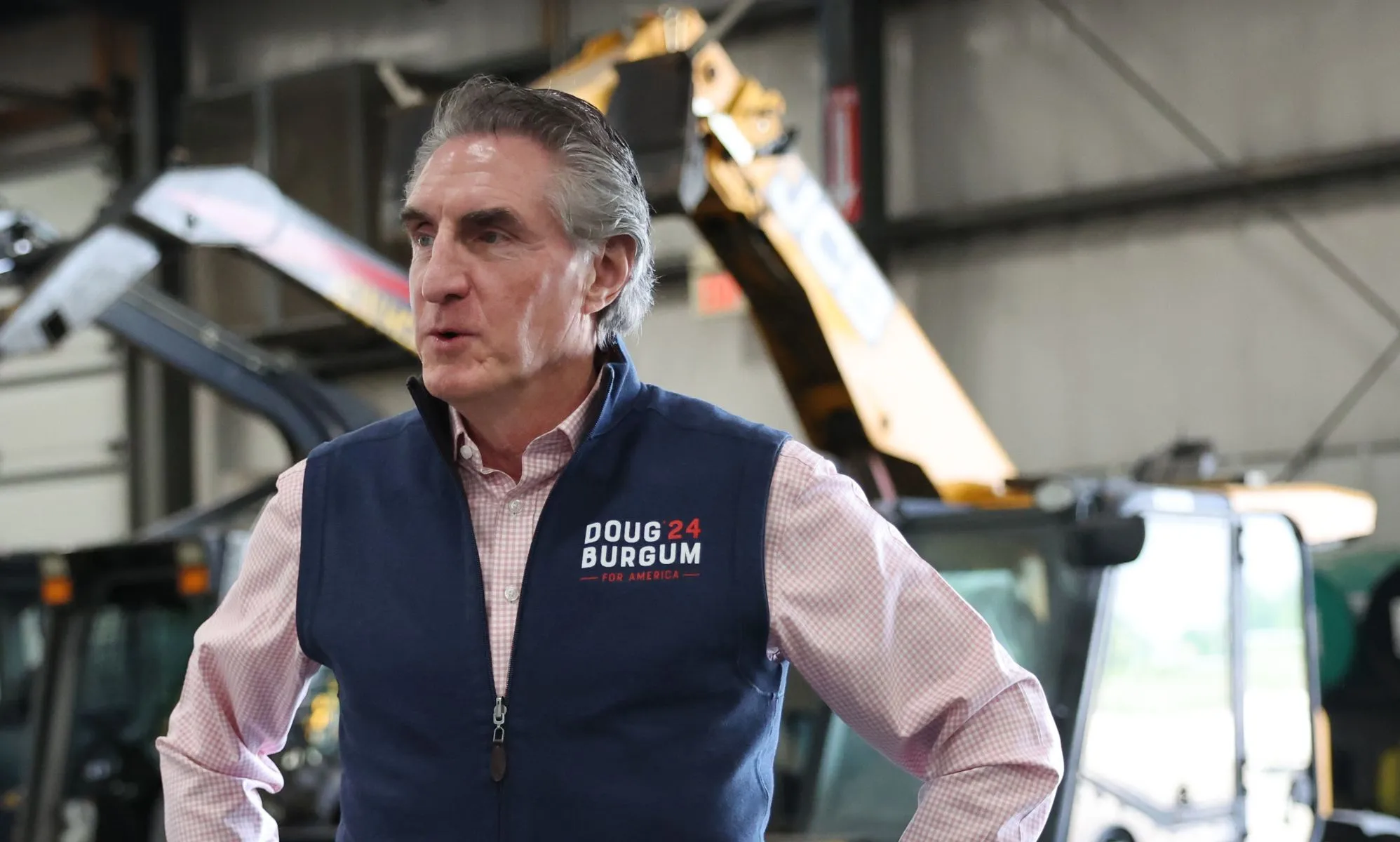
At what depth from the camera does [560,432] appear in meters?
1.82

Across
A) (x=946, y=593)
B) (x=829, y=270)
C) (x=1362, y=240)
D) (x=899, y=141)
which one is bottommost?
(x=946, y=593)

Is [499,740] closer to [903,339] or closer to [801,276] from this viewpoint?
[801,276]

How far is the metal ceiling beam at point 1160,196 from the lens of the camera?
8742 millimetres

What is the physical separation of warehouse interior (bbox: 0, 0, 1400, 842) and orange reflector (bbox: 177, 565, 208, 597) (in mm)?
20

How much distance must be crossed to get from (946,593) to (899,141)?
29.1 ft

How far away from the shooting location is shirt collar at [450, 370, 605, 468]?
1.82 metres

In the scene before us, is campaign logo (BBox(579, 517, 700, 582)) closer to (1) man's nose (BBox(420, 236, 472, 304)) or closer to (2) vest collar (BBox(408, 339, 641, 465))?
(2) vest collar (BBox(408, 339, 641, 465))

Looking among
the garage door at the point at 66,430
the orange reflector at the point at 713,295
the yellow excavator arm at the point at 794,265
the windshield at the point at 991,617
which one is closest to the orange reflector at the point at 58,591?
the orange reflector at the point at 713,295

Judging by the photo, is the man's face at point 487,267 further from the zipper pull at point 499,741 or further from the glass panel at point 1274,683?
the glass panel at point 1274,683

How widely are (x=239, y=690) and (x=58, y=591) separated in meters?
5.04

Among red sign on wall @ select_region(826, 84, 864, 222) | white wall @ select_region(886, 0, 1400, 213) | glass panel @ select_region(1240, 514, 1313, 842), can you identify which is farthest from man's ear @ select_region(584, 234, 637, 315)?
red sign on wall @ select_region(826, 84, 864, 222)

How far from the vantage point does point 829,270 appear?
18.0 feet

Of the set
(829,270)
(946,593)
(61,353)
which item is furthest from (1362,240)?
(61,353)

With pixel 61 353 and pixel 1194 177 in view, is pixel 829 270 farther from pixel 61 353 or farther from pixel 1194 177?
pixel 61 353
